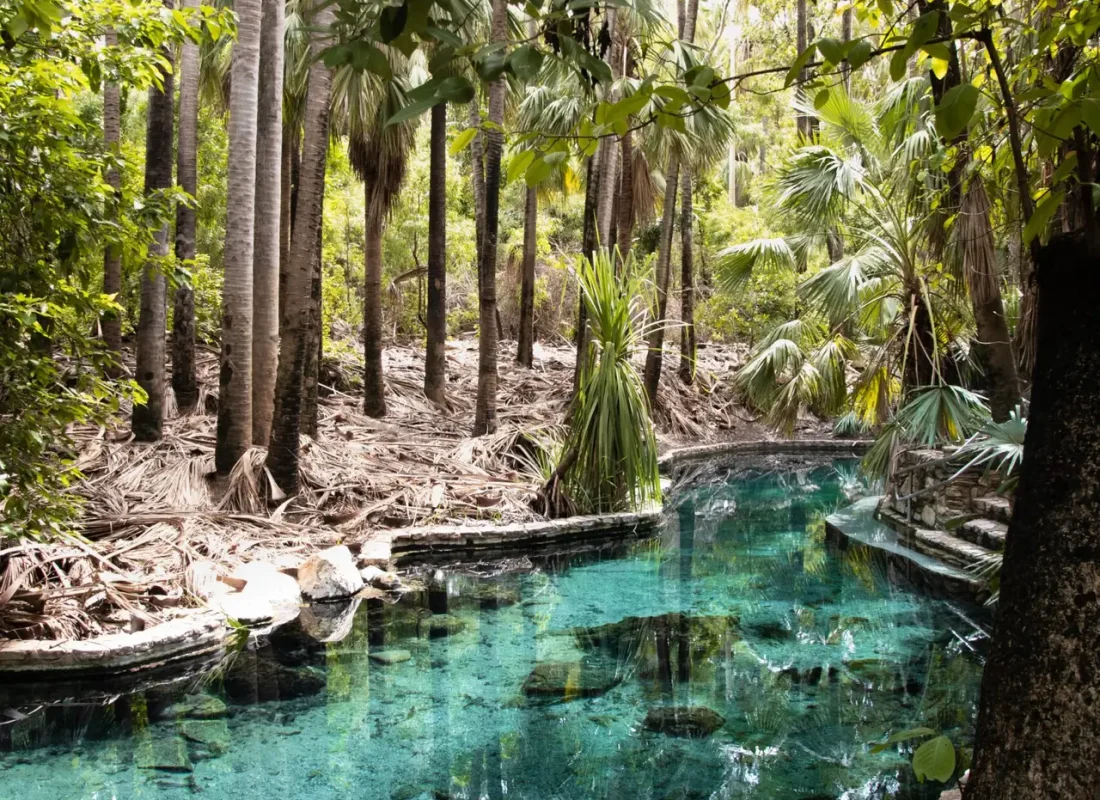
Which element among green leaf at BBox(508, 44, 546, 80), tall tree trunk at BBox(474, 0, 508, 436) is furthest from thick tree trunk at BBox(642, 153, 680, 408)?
green leaf at BBox(508, 44, 546, 80)

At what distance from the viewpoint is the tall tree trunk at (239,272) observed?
8008mm

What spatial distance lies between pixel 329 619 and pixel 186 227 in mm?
5315

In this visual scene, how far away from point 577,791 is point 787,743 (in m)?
1.18

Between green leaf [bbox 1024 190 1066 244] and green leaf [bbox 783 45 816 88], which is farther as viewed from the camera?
green leaf [bbox 1024 190 1066 244]

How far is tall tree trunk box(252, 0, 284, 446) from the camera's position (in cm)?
848

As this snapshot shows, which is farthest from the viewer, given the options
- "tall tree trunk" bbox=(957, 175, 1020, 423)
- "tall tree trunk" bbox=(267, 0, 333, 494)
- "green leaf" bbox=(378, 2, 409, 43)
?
"tall tree trunk" bbox=(267, 0, 333, 494)

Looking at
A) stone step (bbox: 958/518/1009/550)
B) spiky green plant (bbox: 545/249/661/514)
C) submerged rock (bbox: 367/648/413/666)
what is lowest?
submerged rock (bbox: 367/648/413/666)

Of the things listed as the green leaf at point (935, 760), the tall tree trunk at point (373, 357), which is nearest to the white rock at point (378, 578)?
the tall tree trunk at point (373, 357)

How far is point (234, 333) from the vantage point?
26.7 feet

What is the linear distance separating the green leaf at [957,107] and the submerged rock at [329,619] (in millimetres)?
5399

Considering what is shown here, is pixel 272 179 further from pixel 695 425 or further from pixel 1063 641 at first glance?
pixel 695 425

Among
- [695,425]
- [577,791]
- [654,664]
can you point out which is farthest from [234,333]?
[695,425]

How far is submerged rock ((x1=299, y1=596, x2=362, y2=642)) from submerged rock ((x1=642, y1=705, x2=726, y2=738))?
2302 mm

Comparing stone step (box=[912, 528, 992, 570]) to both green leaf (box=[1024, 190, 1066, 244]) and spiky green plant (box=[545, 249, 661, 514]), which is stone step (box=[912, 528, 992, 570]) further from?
green leaf (box=[1024, 190, 1066, 244])
